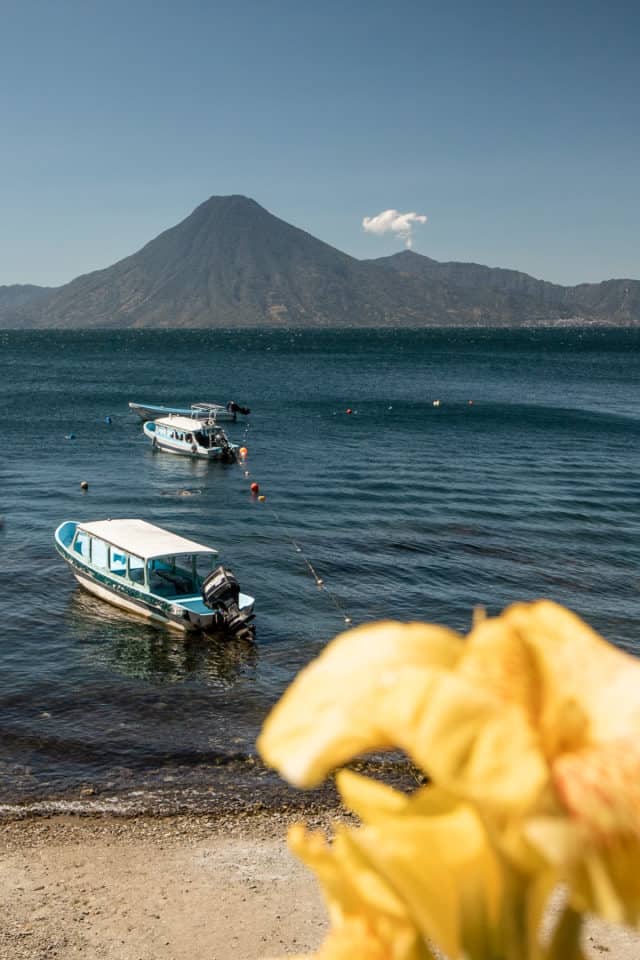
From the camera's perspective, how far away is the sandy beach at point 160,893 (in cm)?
1596

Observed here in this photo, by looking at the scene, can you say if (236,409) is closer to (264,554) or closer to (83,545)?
(264,554)

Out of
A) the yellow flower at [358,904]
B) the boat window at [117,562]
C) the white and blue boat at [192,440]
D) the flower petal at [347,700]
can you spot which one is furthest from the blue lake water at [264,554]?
the flower petal at [347,700]

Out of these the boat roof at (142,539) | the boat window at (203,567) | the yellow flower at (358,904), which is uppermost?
the yellow flower at (358,904)

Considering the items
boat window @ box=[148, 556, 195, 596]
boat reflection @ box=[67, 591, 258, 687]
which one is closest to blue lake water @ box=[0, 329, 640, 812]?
boat reflection @ box=[67, 591, 258, 687]

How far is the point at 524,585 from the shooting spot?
3697 centimetres

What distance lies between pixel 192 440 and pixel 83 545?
29164 mm

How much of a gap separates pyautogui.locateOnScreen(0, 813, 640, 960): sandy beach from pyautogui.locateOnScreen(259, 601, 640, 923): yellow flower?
16.7m

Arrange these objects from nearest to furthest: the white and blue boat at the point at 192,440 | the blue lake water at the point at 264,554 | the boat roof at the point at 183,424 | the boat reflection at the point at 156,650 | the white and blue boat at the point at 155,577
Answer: the blue lake water at the point at 264,554, the boat reflection at the point at 156,650, the white and blue boat at the point at 155,577, the white and blue boat at the point at 192,440, the boat roof at the point at 183,424

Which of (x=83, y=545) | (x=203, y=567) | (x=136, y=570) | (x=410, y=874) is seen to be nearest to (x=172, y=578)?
(x=136, y=570)

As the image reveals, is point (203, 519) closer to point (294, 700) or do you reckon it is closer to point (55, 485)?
point (55, 485)

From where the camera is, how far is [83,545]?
1471 inches

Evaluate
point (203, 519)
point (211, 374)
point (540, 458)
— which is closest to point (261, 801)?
point (203, 519)

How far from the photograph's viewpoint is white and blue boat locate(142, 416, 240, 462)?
6450 cm

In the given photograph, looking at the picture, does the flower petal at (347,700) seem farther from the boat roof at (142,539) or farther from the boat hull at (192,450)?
the boat hull at (192,450)
